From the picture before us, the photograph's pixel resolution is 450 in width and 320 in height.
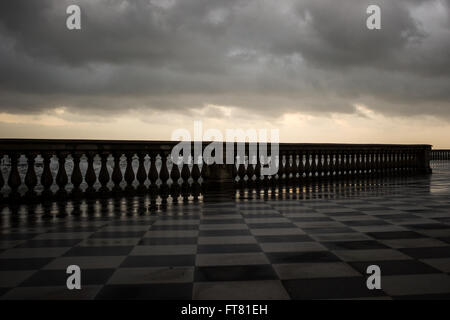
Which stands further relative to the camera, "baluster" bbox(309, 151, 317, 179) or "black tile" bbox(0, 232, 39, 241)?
"baluster" bbox(309, 151, 317, 179)

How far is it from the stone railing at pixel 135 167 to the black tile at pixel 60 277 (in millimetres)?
3918

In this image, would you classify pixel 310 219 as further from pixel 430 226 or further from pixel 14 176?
pixel 14 176

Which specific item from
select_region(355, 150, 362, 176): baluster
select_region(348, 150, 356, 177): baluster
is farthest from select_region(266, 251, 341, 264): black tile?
select_region(355, 150, 362, 176): baluster

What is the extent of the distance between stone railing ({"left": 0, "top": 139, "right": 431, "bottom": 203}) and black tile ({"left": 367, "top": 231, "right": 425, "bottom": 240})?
3731 millimetres

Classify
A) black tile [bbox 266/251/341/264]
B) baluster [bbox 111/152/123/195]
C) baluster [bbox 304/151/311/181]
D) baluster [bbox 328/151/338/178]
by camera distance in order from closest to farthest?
1. black tile [bbox 266/251/341/264]
2. baluster [bbox 111/152/123/195]
3. baluster [bbox 304/151/311/181]
4. baluster [bbox 328/151/338/178]

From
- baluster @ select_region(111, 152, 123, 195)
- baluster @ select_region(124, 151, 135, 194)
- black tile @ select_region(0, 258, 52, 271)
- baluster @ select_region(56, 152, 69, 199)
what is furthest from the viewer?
baluster @ select_region(124, 151, 135, 194)

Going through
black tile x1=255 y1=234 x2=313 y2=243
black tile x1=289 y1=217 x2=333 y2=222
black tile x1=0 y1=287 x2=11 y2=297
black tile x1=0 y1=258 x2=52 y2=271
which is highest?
black tile x1=289 y1=217 x2=333 y2=222

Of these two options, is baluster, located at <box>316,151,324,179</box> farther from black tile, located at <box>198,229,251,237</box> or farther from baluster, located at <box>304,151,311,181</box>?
black tile, located at <box>198,229,251,237</box>

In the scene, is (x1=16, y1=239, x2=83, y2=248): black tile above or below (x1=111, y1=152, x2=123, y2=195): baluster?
below

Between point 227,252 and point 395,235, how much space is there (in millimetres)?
1725

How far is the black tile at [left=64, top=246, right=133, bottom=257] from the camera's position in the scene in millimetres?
3156

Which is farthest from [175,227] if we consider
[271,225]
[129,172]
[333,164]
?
[333,164]
